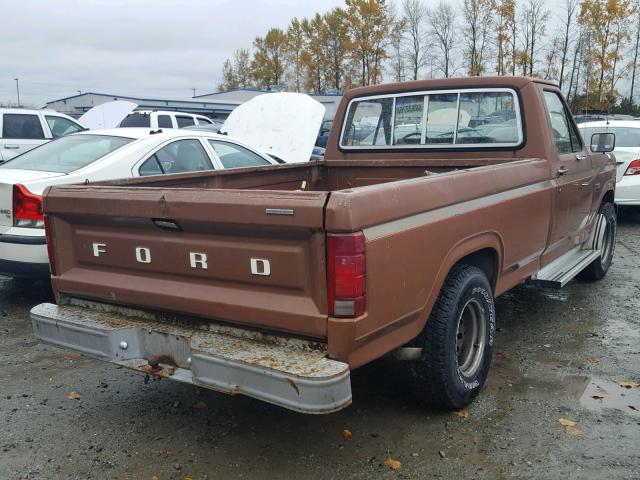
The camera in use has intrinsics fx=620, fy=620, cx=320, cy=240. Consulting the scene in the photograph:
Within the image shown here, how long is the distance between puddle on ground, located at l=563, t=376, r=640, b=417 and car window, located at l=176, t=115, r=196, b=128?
15711 millimetres

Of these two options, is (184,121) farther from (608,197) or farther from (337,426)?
(337,426)

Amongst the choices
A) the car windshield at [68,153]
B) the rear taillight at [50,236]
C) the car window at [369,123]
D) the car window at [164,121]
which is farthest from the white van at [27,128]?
the rear taillight at [50,236]

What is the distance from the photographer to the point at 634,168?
9664 mm

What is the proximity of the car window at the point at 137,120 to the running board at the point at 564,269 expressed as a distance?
41.5ft

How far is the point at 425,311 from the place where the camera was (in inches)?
128

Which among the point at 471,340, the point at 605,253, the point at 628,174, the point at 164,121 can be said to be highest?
the point at 164,121

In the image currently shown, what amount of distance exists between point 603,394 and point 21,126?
1127 cm

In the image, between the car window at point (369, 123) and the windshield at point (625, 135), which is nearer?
the car window at point (369, 123)

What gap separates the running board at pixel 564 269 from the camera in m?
4.86

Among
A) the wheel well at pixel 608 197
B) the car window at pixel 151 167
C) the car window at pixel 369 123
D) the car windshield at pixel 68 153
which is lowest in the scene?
the wheel well at pixel 608 197

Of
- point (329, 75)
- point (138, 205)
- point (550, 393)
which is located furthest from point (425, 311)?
point (329, 75)

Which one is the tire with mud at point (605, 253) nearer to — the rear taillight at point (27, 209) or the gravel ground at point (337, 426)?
the gravel ground at point (337, 426)

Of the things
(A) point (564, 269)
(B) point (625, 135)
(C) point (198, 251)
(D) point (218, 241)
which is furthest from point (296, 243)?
(B) point (625, 135)

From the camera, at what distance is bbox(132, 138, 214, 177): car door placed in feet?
20.2
